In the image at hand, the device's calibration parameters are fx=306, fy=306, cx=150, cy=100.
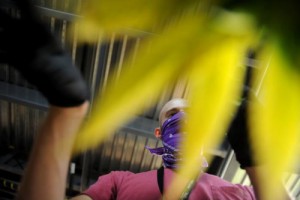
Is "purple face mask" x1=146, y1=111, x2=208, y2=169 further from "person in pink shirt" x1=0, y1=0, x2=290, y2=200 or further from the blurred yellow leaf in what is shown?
the blurred yellow leaf

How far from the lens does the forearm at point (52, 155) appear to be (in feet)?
1.65

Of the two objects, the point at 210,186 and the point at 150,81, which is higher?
the point at 150,81

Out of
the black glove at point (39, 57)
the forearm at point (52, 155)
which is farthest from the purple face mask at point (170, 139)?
the black glove at point (39, 57)

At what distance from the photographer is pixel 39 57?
1.33 ft

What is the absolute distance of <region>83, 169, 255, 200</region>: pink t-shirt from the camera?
110 centimetres

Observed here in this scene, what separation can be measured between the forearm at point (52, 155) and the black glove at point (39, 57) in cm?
3

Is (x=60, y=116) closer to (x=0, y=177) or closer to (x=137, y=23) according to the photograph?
(x=137, y=23)

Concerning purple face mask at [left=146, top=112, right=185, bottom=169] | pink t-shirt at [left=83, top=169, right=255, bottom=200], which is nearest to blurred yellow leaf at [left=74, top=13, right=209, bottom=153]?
purple face mask at [left=146, top=112, right=185, bottom=169]

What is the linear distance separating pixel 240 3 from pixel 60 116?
0.36 metres

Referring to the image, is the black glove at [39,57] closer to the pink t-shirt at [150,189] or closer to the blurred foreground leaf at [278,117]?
the blurred foreground leaf at [278,117]

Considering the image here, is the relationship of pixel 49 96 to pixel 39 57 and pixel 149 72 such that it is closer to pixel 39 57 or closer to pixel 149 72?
pixel 39 57

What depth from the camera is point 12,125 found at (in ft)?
10.8

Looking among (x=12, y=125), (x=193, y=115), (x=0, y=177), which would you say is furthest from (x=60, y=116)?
(x=0, y=177)

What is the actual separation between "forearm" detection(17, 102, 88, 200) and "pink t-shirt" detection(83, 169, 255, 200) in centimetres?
49
